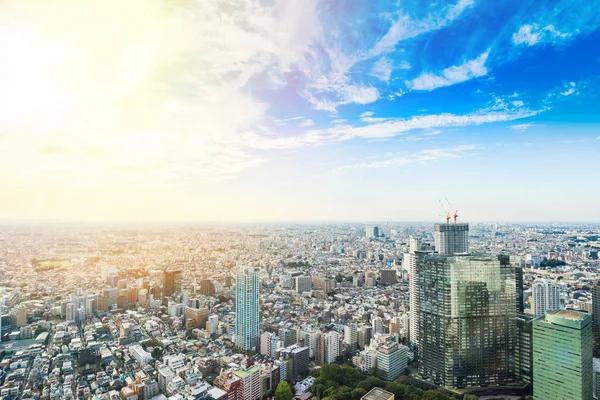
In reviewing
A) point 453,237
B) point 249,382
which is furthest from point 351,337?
point 453,237

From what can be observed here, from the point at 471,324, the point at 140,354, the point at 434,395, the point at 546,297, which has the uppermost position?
the point at 471,324

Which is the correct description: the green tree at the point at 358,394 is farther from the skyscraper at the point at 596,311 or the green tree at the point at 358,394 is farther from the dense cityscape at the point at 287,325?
the skyscraper at the point at 596,311

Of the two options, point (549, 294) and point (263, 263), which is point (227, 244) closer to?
point (263, 263)

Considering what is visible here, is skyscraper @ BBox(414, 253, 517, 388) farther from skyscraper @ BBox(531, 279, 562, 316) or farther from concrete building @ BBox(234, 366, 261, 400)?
skyscraper @ BBox(531, 279, 562, 316)

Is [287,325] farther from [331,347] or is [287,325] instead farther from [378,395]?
[378,395]

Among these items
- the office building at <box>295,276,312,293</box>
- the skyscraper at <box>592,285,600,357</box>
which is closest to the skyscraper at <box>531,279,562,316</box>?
the skyscraper at <box>592,285,600,357</box>

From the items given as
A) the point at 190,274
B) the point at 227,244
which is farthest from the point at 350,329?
the point at 227,244
